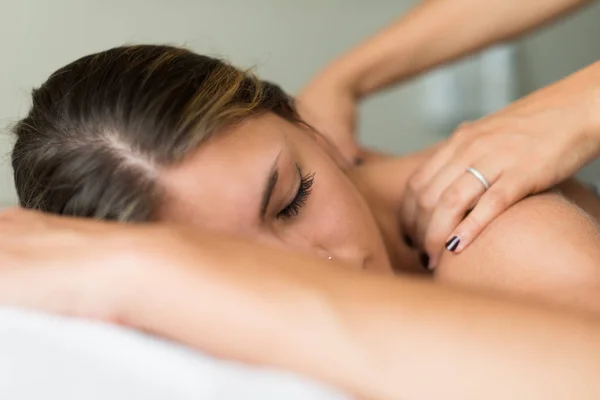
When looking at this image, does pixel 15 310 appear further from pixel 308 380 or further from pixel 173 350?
pixel 308 380

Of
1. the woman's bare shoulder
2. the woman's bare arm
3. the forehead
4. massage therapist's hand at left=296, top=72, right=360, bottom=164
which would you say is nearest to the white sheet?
the woman's bare arm

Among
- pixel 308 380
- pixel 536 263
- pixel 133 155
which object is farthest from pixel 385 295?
pixel 133 155

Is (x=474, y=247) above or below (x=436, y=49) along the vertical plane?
below

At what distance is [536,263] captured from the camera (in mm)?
708

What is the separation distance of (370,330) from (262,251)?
118 mm

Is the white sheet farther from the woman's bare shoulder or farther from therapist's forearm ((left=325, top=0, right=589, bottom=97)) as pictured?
therapist's forearm ((left=325, top=0, right=589, bottom=97))

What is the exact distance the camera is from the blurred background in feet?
4.42

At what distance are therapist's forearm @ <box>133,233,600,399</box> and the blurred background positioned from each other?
0.77 meters

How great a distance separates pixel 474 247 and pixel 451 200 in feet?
0.25

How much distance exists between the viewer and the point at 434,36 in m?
1.20

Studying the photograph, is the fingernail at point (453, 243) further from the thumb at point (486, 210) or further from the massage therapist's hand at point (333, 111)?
the massage therapist's hand at point (333, 111)

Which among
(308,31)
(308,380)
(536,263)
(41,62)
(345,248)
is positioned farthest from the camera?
(308,31)

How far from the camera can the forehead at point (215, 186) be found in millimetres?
723

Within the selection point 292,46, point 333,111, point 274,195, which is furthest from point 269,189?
point 292,46
